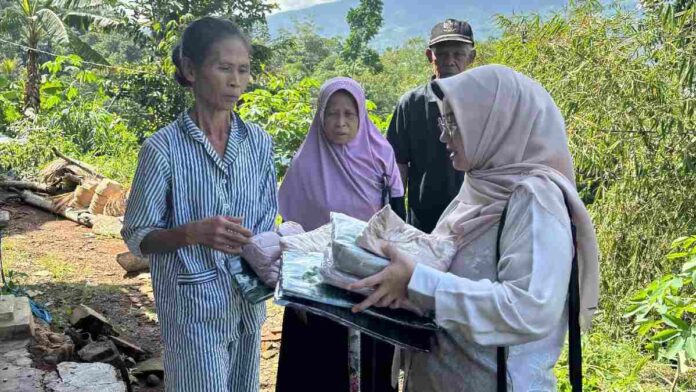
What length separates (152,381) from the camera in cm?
439

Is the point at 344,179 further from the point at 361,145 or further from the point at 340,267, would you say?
the point at 340,267

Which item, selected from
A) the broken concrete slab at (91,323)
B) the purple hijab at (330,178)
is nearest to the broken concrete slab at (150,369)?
the broken concrete slab at (91,323)

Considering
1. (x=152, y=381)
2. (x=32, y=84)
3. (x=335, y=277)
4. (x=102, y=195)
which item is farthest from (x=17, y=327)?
(x=32, y=84)

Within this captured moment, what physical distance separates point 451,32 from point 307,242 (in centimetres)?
217

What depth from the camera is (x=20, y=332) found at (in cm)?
419

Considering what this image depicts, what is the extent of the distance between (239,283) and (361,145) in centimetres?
113

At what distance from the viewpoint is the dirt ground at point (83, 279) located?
5.36 metres

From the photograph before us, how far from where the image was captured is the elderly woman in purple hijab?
3.10m

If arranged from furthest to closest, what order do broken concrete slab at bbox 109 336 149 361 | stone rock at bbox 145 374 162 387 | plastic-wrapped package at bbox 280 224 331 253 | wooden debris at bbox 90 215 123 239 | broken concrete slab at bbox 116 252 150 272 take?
wooden debris at bbox 90 215 123 239
broken concrete slab at bbox 116 252 150 272
broken concrete slab at bbox 109 336 149 361
stone rock at bbox 145 374 162 387
plastic-wrapped package at bbox 280 224 331 253

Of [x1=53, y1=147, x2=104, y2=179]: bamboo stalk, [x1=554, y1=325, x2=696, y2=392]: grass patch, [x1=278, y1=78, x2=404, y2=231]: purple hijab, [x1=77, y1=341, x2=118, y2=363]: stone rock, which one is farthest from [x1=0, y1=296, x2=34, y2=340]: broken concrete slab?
[x1=53, y1=147, x2=104, y2=179]: bamboo stalk

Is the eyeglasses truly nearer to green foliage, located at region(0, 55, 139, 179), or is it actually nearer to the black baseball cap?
the black baseball cap

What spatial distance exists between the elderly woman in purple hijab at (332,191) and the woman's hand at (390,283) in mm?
1522

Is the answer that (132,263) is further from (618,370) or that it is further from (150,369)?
(618,370)

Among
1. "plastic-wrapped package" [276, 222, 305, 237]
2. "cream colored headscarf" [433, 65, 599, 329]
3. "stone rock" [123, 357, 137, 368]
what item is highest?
"cream colored headscarf" [433, 65, 599, 329]
